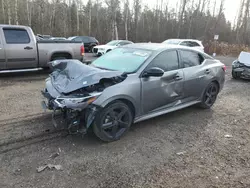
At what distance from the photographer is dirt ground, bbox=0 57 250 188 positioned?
3002mm

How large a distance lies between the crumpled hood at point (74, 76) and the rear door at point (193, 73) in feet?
5.86

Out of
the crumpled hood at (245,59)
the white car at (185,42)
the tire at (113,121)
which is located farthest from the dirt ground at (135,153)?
the white car at (185,42)

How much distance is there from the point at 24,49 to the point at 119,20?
2856 centimetres

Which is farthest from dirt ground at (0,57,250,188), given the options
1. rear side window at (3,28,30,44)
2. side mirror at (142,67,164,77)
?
rear side window at (3,28,30,44)

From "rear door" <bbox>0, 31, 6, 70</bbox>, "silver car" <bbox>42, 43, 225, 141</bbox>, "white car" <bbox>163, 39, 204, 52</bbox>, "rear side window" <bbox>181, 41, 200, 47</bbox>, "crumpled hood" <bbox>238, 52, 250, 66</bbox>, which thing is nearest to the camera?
"silver car" <bbox>42, 43, 225, 141</bbox>

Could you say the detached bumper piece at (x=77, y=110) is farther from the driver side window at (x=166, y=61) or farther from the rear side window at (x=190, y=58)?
the rear side window at (x=190, y=58)

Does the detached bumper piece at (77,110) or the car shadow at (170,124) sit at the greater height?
the detached bumper piece at (77,110)

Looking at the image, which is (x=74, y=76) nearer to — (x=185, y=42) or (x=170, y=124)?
(x=170, y=124)

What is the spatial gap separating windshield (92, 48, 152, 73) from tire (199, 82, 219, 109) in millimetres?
2075

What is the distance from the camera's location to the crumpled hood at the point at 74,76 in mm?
3635

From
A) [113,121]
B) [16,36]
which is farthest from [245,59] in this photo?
[16,36]

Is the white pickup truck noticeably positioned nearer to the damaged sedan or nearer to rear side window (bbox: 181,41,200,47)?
the damaged sedan

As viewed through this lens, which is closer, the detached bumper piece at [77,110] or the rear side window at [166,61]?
the detached bumper piece at [77,110]

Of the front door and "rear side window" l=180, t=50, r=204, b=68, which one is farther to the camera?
"rear side window" l=180, t=50, r=204, b=68
